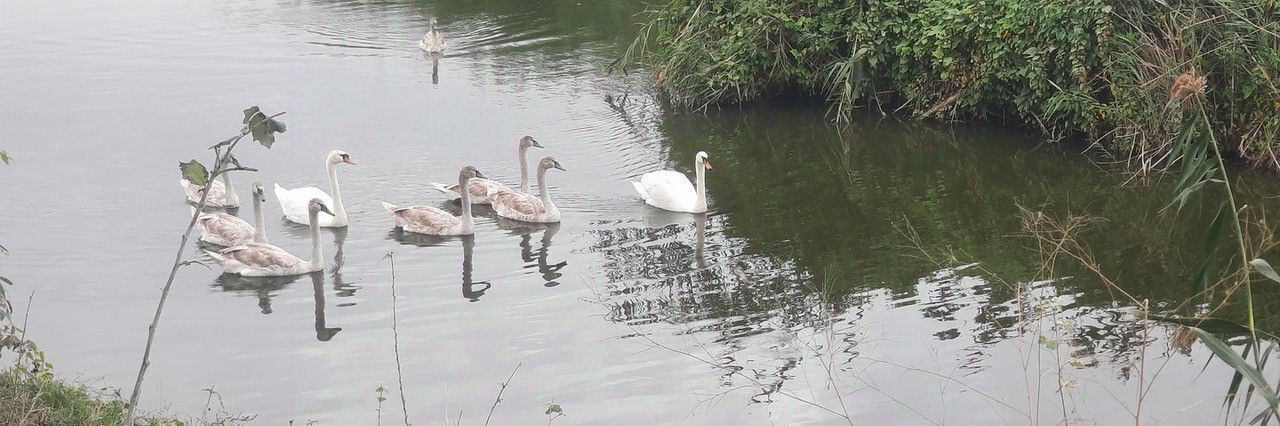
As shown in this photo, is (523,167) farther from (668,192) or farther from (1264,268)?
(1264,268)

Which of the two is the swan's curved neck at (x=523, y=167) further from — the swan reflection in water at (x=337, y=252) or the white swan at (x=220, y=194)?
the white swan at (x=220, y=194)

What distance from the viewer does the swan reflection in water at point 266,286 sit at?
11508mm

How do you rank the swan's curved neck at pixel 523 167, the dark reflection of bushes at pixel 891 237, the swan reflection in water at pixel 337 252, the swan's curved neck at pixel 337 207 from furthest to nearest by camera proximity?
→ 1. the swan's curved neck at pixel 523 167
2. the swan's curved neck at pixel 337 207
3. the swan reflection in water at pixel 337 252
4. the dark reflection of bushes at pixel 891 237

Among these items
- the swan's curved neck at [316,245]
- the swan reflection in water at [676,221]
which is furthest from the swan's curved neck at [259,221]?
the swan reflection in water at [676,221]

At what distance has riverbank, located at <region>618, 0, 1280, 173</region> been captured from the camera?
15070mm

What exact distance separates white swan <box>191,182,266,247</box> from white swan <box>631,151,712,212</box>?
4119 mm

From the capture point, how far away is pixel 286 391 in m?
9.28

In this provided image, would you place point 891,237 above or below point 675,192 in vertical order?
below

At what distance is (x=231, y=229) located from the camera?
13328mm

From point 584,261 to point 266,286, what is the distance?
2.90m

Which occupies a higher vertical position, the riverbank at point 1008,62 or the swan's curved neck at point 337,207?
the riverbank at point 1008,62

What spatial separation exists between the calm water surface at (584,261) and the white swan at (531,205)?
0.18m

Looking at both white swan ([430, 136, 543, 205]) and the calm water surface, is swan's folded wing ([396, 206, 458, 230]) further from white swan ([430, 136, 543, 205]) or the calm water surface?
white swan ([430, 136, 543, 205])

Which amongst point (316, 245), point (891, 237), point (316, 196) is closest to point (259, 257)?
point (316, 245)
